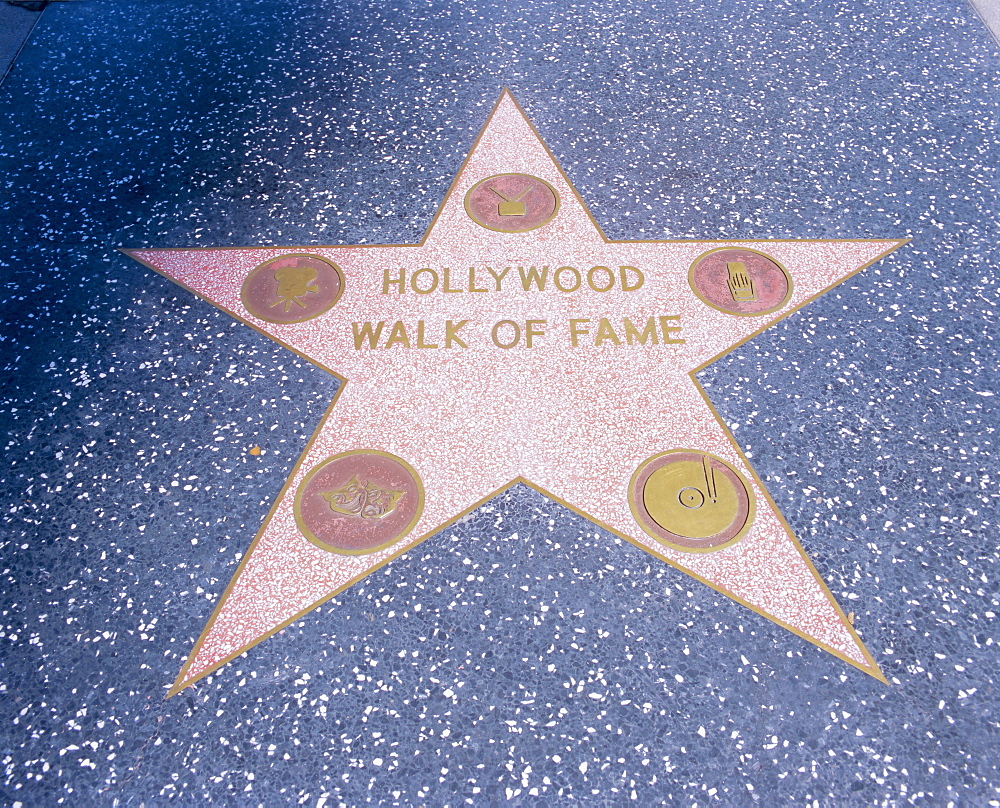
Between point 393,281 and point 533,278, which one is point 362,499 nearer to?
point 393,281

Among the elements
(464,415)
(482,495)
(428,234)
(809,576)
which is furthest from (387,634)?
(428,234)

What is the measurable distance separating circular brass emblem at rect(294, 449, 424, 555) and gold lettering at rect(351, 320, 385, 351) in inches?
12.8

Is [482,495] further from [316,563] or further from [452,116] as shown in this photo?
[452,116]

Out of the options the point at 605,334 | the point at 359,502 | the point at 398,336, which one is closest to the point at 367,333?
the point at 398,336

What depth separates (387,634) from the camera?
4.76ft

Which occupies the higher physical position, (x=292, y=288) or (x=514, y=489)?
(x=292, y=288)

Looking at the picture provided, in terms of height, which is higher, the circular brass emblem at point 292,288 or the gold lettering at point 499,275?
the circular brass emblem at point 292,288

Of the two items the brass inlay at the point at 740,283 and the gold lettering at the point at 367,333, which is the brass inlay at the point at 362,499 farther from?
the brass inlay at the point at 740,283

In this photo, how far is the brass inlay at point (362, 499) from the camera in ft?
5.28

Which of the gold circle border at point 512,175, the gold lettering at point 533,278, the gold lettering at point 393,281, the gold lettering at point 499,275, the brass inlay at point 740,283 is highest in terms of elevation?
the gold circle border at point 512,175

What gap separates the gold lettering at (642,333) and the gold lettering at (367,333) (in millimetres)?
623

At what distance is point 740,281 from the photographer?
201 centimetres

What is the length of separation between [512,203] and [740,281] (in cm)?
69

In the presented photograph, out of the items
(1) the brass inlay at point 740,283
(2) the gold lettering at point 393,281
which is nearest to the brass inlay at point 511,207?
(2) the gold lettering at point 393,281
